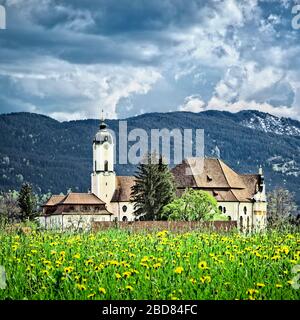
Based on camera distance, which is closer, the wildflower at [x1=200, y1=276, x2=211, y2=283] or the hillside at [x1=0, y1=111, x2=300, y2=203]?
the wildflower at [x1=200, y1=276, x2=211, y2=283]

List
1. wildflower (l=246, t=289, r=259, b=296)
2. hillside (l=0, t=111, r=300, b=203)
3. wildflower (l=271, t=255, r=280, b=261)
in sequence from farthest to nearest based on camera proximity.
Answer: hillside (l=0, t=111, r=300, b=203), wildflower (l=271, t=255, r=280, b=261), wildflower (l=246, t=289, r=259, b=296)

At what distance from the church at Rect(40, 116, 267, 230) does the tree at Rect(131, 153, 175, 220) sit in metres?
10.8

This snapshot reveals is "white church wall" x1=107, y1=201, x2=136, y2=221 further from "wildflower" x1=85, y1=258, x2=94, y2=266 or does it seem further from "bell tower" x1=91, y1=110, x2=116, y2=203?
"wildflower" x1=85, y1=258, x2=94, y2=266

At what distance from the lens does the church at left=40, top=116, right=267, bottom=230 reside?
217ft

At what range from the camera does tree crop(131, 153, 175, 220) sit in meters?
49.8

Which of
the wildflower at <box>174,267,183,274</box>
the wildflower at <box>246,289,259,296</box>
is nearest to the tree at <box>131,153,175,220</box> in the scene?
the wildflower at <box>174,267,183,274</box>

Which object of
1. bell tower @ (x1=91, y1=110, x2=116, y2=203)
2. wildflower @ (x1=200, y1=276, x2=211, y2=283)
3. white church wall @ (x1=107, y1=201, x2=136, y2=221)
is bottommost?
white church wall @ (x1=107, y1=201, x2=136, y2=221)

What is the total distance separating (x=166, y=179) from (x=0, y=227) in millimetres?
39614

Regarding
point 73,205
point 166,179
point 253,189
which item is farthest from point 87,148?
point 166,179

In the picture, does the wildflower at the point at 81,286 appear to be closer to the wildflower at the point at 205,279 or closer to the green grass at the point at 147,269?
the green grass at the point at 147,269

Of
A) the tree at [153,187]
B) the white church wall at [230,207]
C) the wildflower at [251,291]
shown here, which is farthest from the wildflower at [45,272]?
the white church wall at [230,207]

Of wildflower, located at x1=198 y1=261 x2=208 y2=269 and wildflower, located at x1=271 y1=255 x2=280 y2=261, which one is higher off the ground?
wildflower, located at x1=271 y1=255 x2=280 y2=261

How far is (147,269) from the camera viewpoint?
8125mm

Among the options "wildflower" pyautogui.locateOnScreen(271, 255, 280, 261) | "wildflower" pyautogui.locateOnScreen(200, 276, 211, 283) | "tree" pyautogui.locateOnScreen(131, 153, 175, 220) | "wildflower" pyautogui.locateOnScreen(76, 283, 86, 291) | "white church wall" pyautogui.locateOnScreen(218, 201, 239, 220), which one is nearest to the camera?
"wildflower" pyautogui.locateOnScreen(76, 283, 86, 291)
